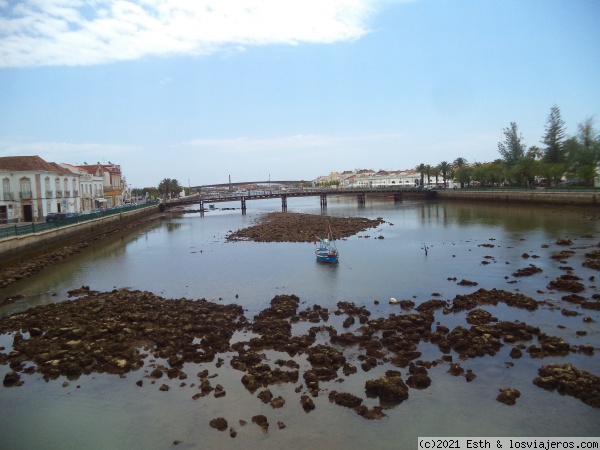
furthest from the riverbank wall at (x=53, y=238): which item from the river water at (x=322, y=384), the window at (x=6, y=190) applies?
the window at (x=6, y=190)

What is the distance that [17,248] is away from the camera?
3050 cm

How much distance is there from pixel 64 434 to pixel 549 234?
3938 centimetres

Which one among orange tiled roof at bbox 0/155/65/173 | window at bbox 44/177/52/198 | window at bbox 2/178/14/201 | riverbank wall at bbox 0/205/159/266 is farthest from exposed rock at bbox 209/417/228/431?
window at bbox 44/177/52/198

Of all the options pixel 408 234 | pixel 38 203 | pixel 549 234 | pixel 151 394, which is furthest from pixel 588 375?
pixel 38 203

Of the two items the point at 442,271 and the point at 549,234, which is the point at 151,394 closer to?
the point at 442,271

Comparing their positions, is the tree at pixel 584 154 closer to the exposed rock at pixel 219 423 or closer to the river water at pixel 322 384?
the river water at pixel 322 384

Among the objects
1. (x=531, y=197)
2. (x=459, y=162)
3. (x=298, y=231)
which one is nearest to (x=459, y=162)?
(x=459, y=162)

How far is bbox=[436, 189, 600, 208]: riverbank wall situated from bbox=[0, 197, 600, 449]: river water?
24710 millimetres

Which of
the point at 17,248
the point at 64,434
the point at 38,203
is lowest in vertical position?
the point at 64,434

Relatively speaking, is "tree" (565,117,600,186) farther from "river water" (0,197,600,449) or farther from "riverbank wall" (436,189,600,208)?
"river water" (0,197,600,449)

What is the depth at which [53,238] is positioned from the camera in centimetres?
3706

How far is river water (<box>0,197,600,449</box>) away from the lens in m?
9.63

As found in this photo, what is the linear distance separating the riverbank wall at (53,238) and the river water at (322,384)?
111 inches

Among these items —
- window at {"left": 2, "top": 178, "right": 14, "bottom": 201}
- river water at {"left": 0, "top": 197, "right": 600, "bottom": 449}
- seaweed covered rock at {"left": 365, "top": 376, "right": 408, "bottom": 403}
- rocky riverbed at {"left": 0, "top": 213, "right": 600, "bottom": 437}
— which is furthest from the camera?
window at {"left": 2, "top": 178, "right": 14, "bottom": 201}
